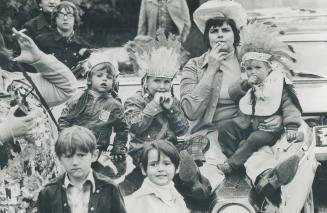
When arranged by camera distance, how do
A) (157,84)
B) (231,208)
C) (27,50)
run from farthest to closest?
1. (27,50)
2. (157,84)
3. (231,208)

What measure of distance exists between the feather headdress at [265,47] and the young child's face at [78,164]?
169 centimetres

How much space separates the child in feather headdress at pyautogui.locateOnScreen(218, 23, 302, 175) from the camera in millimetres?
6422

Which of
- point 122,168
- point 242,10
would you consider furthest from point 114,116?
point 242,10

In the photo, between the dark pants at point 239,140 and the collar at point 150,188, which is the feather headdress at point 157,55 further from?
the collar at point 150,188

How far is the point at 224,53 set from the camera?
6.55 m

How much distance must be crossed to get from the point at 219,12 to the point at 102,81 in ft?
4.19

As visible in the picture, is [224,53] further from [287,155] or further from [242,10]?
Result: [287,155]

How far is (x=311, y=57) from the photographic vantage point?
6492mm

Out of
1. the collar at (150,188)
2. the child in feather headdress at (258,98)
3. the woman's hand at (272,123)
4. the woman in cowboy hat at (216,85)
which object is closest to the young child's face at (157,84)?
the woman in cowboy hat at (216,85)

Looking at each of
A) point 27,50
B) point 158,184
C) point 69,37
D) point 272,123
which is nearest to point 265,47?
point 272,123

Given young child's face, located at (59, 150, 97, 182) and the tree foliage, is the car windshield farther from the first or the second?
young child's face, located at (59, 150, 97, 182)

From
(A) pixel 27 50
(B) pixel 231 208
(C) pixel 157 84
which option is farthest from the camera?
(A) pixel 27 50

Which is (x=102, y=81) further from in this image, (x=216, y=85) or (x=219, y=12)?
(x=219, y=12)

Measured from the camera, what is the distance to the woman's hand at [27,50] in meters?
6.68
